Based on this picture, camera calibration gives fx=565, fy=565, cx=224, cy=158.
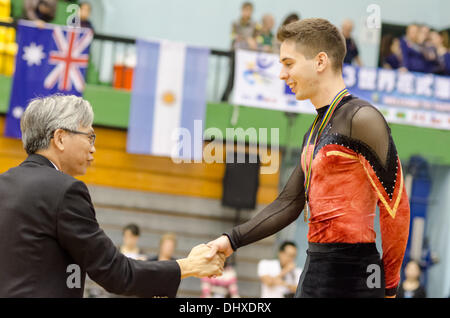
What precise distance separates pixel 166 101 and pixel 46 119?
5.44 meters

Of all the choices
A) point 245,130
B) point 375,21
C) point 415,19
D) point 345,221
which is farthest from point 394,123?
point 345,221

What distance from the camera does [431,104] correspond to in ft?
26.5

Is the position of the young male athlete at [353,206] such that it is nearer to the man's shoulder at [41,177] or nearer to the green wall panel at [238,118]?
the man's shoulder at [41,177]

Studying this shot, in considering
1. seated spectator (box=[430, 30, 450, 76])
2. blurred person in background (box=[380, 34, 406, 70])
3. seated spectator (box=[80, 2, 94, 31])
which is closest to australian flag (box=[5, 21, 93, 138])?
seated spectator (box=[80, 2, 94, 31])

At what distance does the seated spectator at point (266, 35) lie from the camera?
8.25 metres

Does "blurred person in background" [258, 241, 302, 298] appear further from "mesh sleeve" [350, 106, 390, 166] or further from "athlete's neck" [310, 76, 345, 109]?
"mesh sleeve" [350, 106, 390, 166]

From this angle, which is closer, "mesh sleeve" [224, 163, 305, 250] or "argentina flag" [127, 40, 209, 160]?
"mesh sleeve" [224, 163, 305, 250]

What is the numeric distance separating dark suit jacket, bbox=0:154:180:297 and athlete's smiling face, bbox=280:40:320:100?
101 centimetres

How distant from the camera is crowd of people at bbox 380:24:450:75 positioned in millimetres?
8469

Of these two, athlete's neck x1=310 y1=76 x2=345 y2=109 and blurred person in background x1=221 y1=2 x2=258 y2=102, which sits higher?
blurred person in background x1=221 y1=2 x2=258 y2=102

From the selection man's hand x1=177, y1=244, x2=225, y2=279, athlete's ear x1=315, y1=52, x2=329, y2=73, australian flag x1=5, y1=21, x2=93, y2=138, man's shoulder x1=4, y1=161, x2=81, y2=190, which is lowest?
man's hand x1=177, y1=244, x2=225, y2=279

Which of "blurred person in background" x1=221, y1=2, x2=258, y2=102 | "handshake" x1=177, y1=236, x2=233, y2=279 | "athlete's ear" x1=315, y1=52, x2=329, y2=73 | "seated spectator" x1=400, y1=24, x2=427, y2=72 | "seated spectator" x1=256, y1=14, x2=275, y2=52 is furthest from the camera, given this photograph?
"seated spectator" x1=400, y1=24, x2=427, y2=72

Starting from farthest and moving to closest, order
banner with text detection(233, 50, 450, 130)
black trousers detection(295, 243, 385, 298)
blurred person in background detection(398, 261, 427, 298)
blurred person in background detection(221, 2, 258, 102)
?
1. blurred person in background detection(221, 2, 258, 102)
2. banner with text detection(233, 50, 450, 130)
3. blurred person in background detection(398, 261, 427, 298)
4. black trousers detection(295, 243, 385, 298)
